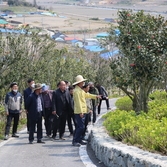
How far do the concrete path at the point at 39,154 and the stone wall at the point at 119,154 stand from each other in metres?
0.47

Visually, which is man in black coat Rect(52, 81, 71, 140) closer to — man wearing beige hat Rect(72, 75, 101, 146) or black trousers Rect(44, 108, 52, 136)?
black trousers Rect(44, 108, 52, 136)

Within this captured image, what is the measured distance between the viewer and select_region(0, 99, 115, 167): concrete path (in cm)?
1151

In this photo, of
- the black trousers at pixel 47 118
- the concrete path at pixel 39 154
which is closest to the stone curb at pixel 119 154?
the concrete path at pixel 39 154

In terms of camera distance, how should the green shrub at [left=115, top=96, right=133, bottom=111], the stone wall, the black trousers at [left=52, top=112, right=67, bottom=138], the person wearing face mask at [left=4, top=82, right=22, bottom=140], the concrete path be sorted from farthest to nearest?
the green shrub at [left=115, top=96, right=133, bottom=111]
the person wearing face mask at [left=4, top=82, right=22, bottom=140]
the black trousers at [left=52, top=112, right=67, bottom=138]
the concrete path
the stone wall

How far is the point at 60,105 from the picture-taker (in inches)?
582

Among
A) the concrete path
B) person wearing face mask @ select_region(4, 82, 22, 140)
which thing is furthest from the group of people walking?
the concrete path

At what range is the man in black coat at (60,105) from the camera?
1472 cm

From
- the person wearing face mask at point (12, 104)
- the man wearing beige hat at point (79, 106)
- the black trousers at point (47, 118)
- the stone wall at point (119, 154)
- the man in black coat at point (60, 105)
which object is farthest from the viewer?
Answer: the black trousers at point (47, 118)

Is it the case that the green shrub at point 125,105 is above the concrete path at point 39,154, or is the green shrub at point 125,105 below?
below

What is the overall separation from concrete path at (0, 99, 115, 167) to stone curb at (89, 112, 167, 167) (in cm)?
47

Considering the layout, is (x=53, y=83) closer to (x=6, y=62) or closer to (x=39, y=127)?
(x=6, y=62)

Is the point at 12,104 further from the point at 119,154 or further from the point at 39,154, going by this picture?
the point at 119,154

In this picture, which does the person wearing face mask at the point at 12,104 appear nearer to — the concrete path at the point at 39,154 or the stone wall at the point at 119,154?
the concrete path at the point at 39,154

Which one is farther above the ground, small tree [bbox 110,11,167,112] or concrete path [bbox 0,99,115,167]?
small tree [bbox 110,11,167,112]
